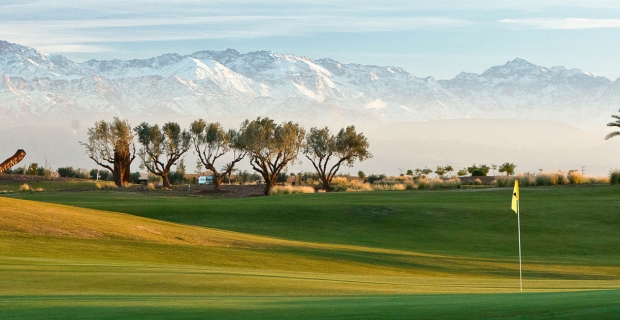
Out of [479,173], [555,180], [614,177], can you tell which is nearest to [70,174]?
[479,173]

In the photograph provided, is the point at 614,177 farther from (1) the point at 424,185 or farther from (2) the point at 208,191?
(2) the point at 208,191

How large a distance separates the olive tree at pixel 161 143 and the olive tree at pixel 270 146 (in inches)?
423

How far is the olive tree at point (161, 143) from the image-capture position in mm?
80500

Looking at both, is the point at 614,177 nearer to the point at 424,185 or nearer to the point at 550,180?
the point at 550,180

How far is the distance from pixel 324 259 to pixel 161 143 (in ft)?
201

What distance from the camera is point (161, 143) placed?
81375mm

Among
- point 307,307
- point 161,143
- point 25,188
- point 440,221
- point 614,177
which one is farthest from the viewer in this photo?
point 161,143

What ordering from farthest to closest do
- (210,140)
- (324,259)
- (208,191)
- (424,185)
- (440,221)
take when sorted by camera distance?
1. (210,140)
2. (208,191)
3. (424,185)
4. (440,221)
5. (324,259)

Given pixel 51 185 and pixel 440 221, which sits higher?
pixel 51 185

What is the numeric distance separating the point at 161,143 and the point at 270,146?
15.7 m

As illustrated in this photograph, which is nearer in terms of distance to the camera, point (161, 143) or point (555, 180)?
point (555, 180)

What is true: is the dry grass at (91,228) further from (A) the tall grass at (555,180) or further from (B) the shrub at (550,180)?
(B) the shrub at (550,180)

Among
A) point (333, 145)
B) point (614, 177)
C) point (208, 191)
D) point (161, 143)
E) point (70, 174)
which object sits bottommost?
point (208, 191)

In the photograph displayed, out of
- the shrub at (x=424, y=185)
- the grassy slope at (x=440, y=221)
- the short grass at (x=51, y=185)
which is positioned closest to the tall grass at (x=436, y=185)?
the shrub at (x=424, y=185)
